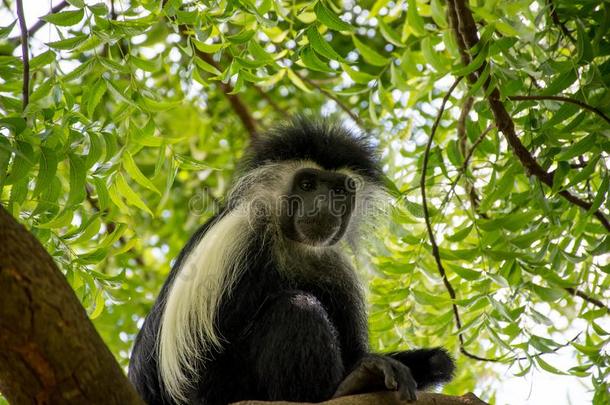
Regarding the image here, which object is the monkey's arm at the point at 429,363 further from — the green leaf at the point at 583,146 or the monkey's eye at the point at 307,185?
the green leaf at the point at 583,146

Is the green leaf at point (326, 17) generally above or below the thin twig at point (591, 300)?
above

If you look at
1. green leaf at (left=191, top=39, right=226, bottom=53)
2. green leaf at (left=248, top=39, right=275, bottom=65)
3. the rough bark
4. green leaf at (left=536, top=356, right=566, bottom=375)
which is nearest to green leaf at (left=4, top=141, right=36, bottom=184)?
green leaf at (left=191, top=39, right=226, bottom=53)

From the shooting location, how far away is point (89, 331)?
1.81 m

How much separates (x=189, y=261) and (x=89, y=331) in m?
1.73

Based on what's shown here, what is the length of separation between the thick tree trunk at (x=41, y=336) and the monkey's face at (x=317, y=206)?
1.99 metres

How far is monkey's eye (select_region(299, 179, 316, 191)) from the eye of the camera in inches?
158

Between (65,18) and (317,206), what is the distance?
A: 1.75 m

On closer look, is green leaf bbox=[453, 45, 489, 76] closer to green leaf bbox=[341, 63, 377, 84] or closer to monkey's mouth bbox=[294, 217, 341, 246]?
green leaf bbox=[341, 63, 377, 84]

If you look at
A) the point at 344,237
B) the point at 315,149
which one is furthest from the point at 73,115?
the point at 344,237

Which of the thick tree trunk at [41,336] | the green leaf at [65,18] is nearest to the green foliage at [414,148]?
the green leaf at [65,18]

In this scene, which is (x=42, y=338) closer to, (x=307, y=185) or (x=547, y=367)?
(x=547, y=367)

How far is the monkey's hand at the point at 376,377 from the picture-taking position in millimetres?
2832

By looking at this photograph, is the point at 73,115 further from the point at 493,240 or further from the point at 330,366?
the point at 493,240

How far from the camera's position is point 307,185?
13.2 feet
